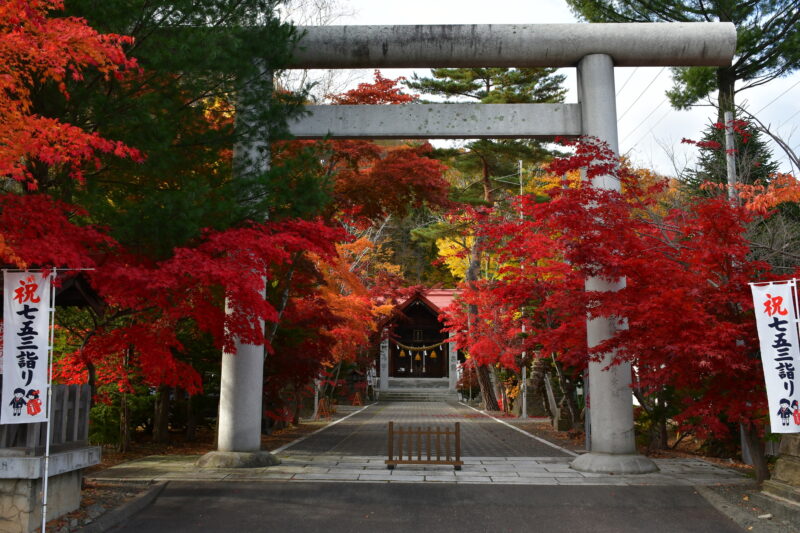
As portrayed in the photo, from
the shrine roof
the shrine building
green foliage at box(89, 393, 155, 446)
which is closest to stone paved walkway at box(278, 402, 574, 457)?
green foliage at box(89, 393, 155, 446)

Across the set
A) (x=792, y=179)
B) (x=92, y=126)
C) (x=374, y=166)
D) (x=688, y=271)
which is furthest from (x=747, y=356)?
(x=92, y=126)

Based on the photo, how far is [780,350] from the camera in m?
7.63

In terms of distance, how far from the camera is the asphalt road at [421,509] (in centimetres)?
754

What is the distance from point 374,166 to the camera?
46.7 feet

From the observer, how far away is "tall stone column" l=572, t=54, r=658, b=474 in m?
11.0

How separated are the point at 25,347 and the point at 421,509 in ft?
16.6

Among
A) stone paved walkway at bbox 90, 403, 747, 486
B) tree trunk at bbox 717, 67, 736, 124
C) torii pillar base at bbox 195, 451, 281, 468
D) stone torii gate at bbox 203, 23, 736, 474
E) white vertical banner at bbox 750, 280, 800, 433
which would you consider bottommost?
stone paved walkway at bbox 90, 403, 747, 486

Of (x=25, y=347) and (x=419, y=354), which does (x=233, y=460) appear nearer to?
(x=25, y=347)

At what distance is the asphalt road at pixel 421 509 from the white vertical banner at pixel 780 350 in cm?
148

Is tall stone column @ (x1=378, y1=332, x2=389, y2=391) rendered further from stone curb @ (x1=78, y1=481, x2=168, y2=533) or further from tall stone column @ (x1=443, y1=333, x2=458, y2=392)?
stone curb @ (x1=78, y1=481, x2=168, y2=533)


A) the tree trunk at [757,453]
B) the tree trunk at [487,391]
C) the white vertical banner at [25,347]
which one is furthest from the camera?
the tree trunk at [487,391]

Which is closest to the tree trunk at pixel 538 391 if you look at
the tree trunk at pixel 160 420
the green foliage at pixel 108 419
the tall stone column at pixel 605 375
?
the tall stone column at pixel 605 375

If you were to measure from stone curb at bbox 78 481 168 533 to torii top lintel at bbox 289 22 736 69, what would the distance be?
25.0 ft

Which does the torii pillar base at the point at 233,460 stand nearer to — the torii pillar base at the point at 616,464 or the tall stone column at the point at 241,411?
the tall stone column at the point at 241,411
